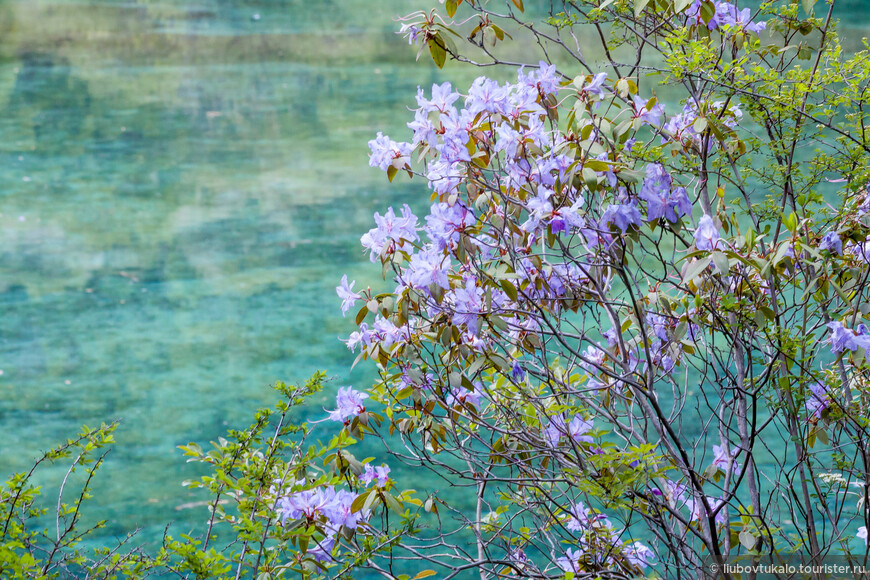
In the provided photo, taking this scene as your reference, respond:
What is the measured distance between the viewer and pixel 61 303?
341 cm

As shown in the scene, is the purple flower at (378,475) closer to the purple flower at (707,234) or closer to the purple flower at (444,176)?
the purple flower at (444,176)

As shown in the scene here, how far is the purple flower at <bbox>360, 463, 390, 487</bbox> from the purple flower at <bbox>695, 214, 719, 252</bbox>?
56 cm

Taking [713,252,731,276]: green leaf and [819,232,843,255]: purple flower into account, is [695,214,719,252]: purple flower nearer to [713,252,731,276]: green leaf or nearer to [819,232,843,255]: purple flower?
[713,252,731,276]: green leaf

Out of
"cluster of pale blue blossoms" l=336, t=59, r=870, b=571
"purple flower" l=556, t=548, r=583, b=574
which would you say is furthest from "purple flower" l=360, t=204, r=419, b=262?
"purple flower" l=556, t=548, r=583, b=574

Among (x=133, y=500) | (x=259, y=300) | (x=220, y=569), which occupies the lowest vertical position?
(x=133, y=500)

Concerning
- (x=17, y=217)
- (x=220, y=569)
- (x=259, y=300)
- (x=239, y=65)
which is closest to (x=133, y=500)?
(x=259, y=300)

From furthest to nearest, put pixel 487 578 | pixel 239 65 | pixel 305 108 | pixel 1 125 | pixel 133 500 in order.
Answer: pixel 239 65 → pixel 305 108 → pixel 1 125 → pixel 133 500 → pixel 487 578

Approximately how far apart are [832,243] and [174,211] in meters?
3.60

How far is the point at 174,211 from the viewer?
4.25m

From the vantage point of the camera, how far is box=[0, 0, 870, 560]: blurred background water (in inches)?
110

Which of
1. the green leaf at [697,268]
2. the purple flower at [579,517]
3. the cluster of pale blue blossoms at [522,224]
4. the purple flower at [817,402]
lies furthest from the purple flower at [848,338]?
the purple flower at [579,517]

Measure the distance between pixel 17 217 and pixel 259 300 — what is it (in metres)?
1.47

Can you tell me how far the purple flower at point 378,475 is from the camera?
1274 millimetres

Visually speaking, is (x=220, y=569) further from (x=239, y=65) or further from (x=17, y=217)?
(x=239, y=65)
